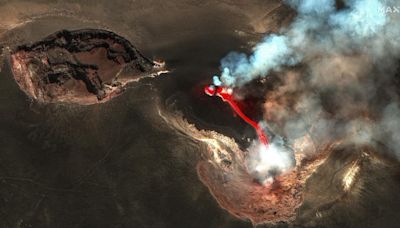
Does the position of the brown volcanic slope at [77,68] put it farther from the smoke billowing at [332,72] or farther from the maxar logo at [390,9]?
the maxar logo at [390,9]

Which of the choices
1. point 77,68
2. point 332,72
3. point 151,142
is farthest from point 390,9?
point 77,68

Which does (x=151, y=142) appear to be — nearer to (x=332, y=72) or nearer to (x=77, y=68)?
(x=77, y=68)

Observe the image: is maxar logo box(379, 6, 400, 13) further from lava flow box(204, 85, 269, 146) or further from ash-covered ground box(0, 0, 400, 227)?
lava flow box(204, 85, 269, 146)

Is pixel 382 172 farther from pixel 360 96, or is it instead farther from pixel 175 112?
pixel 175 112

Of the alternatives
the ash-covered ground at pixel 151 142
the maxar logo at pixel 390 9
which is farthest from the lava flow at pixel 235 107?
the maxar logo at pixel 390 9

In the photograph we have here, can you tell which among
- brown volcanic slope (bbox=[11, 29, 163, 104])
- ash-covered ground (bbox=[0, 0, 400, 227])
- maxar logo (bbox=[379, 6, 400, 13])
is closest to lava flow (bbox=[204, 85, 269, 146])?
ash-covered ground (bbox=[0, 0, 400, 227])

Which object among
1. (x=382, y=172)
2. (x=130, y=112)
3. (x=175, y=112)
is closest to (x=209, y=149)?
(x=175, y=112)

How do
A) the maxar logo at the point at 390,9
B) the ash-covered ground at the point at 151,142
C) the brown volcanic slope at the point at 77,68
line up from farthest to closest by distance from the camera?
the maxar logo at the point at 390,9
the brown volcanic slope at the point at 77,68
the ash-covered ground at the point at 151,142
